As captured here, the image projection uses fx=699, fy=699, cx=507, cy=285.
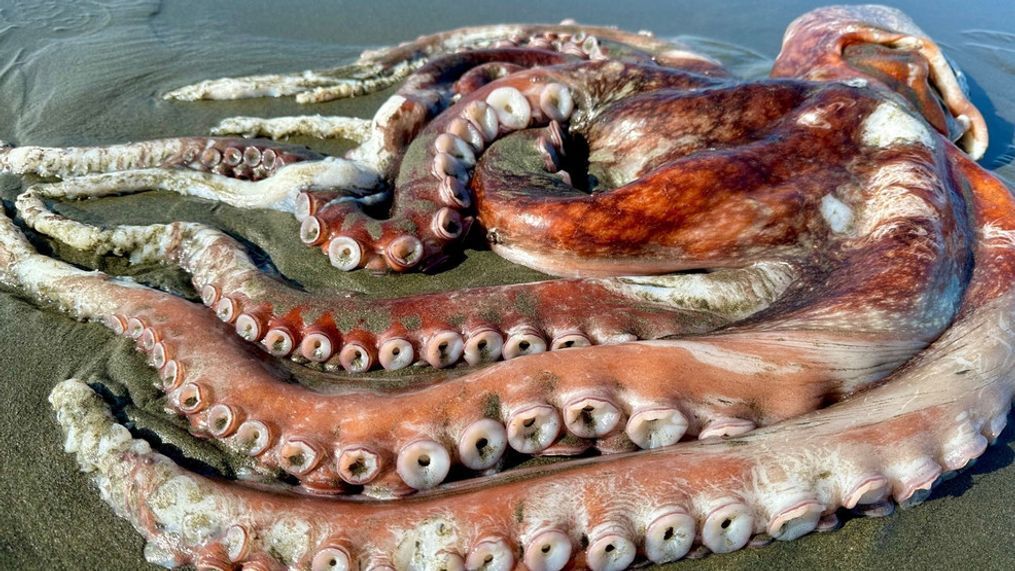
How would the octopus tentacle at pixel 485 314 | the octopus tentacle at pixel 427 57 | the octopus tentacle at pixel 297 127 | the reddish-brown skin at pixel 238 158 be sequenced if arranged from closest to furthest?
the octopus tentacle at pixel 485 314
the reddish-brown skin at pixel 238 158
the octopus tentacle at pixel 297 127
the octopus tentacle at pixel 427 57

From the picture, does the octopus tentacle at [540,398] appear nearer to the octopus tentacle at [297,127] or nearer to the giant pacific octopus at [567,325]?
the giant pacific octopus at [567,325]

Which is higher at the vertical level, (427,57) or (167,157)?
(427,57)

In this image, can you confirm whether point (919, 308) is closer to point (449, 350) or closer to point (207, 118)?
point (449, 350)

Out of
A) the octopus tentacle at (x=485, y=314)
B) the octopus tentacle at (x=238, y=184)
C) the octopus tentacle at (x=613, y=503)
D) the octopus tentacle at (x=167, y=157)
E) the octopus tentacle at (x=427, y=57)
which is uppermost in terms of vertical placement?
the octopus tentacle at (x=427, y=57)

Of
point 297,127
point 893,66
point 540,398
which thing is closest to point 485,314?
point 540,398

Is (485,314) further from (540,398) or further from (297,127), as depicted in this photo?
(297,127)

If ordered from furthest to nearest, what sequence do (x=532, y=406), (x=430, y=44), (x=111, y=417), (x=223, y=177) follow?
1. (x=430, y=44)
2. (x=223, y=177)
3. (x=111, y=417)
4. (x=532, y=406)

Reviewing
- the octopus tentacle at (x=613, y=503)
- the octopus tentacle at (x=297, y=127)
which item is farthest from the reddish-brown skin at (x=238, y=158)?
the octopus tentacle at (x=613, y=503)

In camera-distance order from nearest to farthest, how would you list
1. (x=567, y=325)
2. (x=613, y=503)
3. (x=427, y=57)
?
1. (x=613, y=503)
2. (x=567, y=325)
3. (x=427, y=57)

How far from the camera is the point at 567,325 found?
3.52 meters

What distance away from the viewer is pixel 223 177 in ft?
16.9

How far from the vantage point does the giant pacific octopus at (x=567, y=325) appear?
8.75ft

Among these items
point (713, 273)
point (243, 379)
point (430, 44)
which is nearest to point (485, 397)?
point (243, 379)

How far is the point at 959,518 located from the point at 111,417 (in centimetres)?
385
